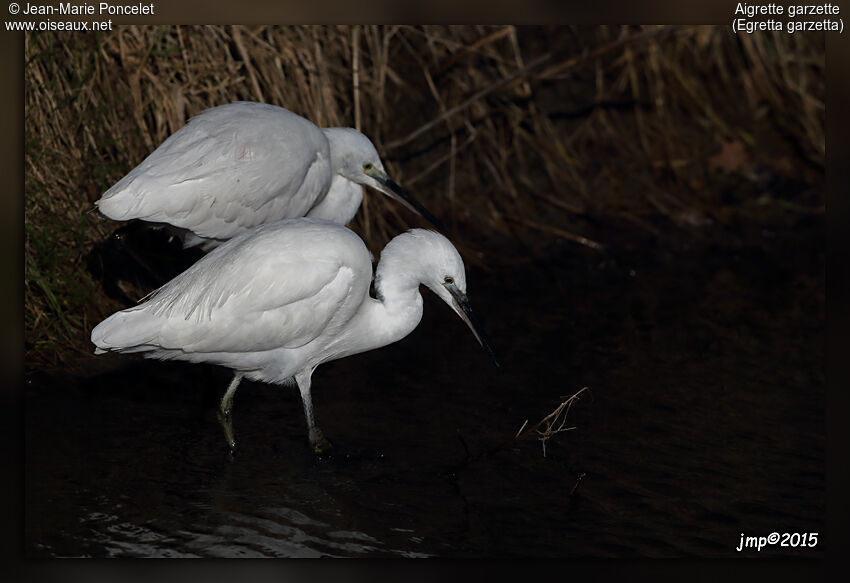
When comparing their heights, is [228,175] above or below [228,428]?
above

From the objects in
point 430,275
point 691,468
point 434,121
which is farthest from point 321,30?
point 691,468

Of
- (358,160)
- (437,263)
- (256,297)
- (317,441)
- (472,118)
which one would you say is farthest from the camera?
(472,118)

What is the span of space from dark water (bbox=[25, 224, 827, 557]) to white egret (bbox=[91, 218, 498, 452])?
0.50m

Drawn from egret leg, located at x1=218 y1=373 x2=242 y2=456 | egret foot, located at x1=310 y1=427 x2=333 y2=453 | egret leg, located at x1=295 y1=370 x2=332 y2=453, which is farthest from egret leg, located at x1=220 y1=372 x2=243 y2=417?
egret foot, located at x1=310 y1=427 x2=333 y2=453

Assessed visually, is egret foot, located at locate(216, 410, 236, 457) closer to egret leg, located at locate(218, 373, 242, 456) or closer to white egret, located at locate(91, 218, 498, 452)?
egret leg, located at locate(218, 373, 242, 456)

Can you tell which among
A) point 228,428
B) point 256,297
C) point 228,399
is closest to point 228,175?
point 256,297

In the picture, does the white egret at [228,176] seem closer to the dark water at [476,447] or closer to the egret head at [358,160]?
the egret head at [358,160]

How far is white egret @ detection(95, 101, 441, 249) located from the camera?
15.8 ft

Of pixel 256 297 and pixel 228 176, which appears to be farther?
pixel 228 176

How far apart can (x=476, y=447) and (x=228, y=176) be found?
1785mm

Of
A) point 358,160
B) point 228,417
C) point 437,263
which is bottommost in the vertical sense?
point 228,417

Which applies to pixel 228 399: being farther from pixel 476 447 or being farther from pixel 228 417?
pixel 476 447

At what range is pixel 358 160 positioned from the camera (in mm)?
5594

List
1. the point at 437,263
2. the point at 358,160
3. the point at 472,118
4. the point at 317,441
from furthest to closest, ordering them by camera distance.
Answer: the point at 472,118, the point at 358,160, the point at 317,441, the point at 437,263
